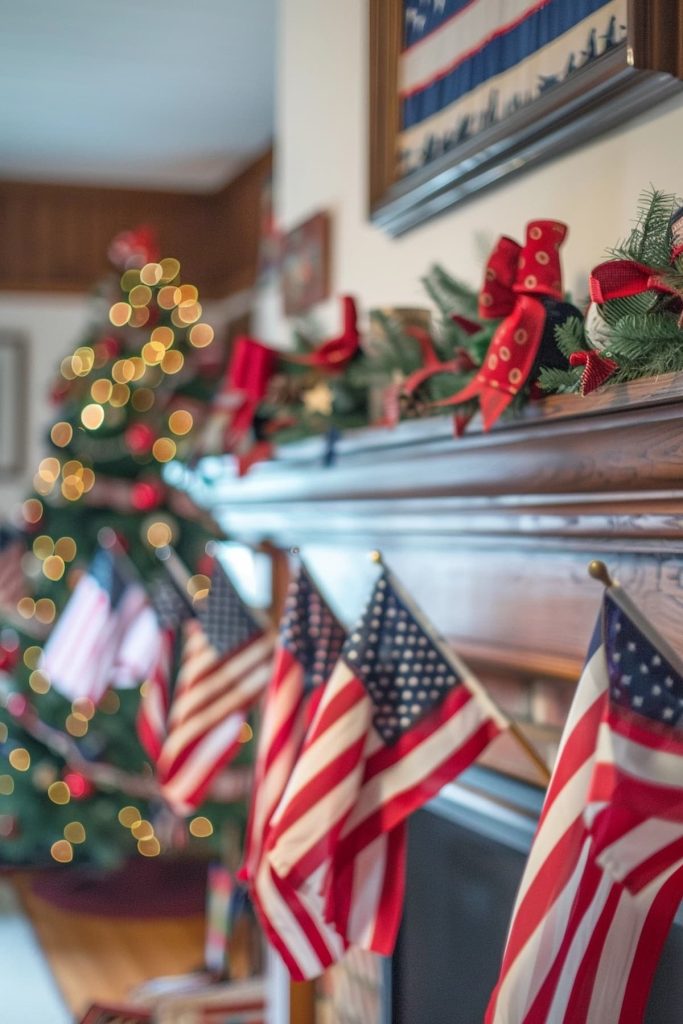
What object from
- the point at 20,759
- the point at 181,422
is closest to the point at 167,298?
the point at 181,422

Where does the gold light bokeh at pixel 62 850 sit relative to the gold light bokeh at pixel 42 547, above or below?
below

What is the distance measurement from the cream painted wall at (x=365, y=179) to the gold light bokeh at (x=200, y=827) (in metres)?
1.59

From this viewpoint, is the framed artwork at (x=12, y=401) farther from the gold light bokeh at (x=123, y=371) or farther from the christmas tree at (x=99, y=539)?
the gold light bokeh at (x=123, y=371)

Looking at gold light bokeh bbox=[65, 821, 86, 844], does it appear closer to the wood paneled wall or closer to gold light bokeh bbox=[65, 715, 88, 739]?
gold light bokeh bbox=[65, 715, 88, 739]

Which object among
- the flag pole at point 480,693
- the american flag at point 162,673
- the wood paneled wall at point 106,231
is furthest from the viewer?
the wood paneled wall at point 106,231

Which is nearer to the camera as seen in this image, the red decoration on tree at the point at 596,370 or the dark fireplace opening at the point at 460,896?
the red decoration on tree at the point at 596,370

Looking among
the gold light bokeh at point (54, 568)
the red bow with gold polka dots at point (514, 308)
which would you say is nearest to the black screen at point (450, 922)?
the red bow with gold polka dots at point (514, 308)

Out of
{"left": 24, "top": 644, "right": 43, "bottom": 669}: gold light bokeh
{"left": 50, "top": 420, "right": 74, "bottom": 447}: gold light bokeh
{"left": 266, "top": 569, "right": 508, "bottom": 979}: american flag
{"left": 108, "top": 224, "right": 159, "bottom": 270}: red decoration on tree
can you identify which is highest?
{"left": 108, "top": 224, "right": 159, "bottom": 270}: red decoration on tree

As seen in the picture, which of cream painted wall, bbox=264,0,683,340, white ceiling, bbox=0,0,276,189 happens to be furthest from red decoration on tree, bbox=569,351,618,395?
white ceiling, bbox=0,0,276,189

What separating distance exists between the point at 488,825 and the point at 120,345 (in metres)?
2.65

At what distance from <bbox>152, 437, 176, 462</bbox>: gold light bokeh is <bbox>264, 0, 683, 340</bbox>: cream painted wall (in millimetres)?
774

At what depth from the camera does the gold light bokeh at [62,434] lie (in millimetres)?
3893

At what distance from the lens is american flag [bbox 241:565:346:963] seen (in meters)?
1.72

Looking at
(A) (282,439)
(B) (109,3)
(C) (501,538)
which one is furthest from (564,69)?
(B) (109,3)
